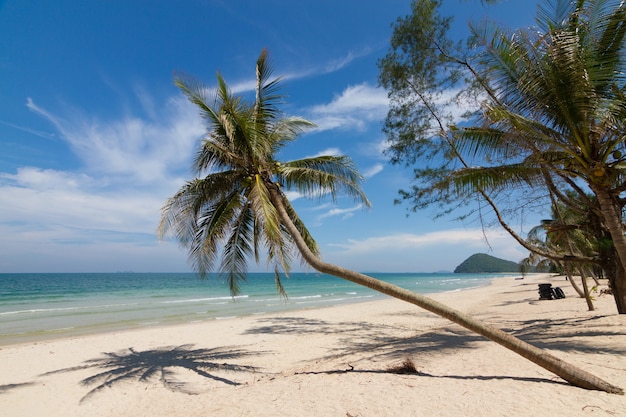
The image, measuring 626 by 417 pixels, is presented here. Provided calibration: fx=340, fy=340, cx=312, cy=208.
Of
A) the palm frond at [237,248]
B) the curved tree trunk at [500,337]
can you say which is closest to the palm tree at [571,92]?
the curved tree trunk at [500,337]

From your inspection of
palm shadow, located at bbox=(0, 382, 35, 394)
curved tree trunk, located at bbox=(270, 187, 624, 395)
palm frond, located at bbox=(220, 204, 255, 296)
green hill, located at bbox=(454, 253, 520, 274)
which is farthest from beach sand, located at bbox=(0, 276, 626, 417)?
green hill, located at bbox=(454, 253, 520, 274)

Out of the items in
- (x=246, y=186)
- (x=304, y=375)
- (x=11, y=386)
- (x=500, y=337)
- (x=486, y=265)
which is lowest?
(x=11, y=386)

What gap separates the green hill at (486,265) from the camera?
16938 centimetres

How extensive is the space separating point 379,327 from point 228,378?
22.7 feet

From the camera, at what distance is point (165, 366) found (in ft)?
26.2

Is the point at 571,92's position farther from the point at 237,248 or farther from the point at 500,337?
the point at 237,248

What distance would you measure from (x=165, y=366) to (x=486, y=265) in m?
198

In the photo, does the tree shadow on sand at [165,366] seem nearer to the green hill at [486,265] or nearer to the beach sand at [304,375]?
the beach sand at [304,375]

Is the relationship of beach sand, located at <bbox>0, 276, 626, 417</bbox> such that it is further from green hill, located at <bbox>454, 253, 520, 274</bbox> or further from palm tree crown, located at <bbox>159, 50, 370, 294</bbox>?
green hill, located at <bbox>454, 253, 520, 274</bbox>

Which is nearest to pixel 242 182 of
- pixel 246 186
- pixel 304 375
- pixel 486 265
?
pixel 246 186

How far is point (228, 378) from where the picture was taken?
22.4 feet

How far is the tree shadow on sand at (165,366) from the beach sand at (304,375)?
0.03m

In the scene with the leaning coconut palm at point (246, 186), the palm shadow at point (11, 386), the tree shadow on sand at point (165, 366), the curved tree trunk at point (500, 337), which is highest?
the leaning coconut palm at point (246, 186)

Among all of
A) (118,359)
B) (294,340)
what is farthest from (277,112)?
(118,359)
